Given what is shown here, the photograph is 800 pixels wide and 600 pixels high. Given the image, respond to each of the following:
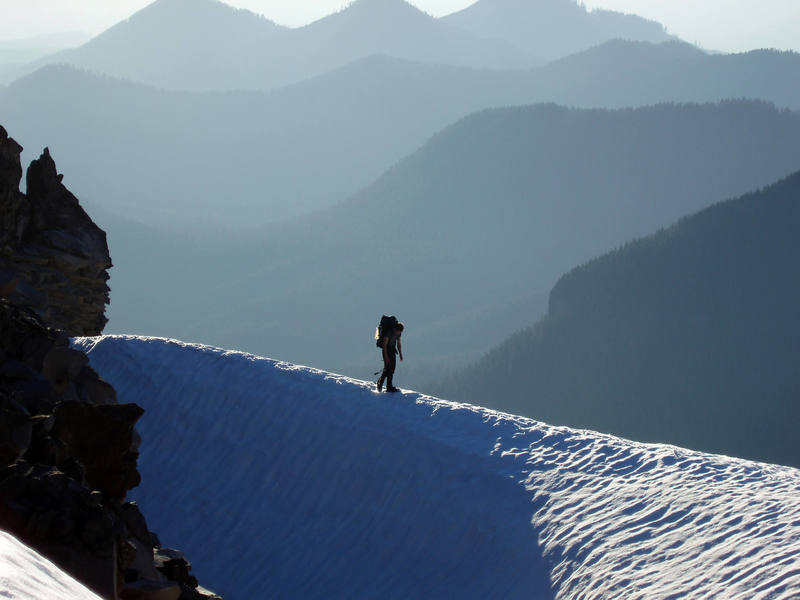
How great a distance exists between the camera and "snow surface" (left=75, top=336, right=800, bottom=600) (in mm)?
10070

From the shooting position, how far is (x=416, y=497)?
44.4 ft

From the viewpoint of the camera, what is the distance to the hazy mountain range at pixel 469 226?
120250mm

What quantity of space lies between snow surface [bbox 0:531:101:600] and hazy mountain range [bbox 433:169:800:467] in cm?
4646

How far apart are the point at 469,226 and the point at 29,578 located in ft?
418

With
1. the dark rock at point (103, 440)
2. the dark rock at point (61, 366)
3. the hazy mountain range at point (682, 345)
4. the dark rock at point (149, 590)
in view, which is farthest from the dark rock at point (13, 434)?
the hazy mountain range at point (682, 345)

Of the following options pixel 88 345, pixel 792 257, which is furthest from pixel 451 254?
pixel 88 345

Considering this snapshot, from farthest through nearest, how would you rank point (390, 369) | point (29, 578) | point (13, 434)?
point (390, 369) → point (13, 434) → point (29, 578)

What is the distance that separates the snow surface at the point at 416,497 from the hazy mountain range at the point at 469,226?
98.7m

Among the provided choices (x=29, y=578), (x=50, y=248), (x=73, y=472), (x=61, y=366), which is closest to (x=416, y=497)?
(x=61, y=366)

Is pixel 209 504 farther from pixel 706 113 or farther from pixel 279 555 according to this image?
pixel 706 113

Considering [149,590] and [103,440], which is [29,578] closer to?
[149,590]

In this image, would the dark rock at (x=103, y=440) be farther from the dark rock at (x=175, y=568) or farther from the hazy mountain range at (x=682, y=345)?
the hazy mountain range at (x=682, y=345)

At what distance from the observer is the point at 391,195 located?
136 meters

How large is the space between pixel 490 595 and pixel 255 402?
6268 millimetres
